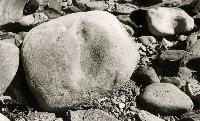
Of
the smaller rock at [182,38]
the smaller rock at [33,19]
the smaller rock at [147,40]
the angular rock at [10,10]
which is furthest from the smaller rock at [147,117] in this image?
the angular rock at [10,10]

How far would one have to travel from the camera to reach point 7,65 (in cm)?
226

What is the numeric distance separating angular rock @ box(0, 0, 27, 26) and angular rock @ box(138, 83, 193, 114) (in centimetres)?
93

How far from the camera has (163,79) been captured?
2.46 m

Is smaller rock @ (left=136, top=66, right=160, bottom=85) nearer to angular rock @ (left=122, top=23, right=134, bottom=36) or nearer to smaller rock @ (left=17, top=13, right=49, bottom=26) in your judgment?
angular rock @ (left=122, top=23, right=134, bottom=36)

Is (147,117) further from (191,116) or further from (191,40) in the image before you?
(191,40)

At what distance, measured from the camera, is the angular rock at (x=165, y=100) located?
7.50 ft

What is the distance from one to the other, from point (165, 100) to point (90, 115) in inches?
16.9

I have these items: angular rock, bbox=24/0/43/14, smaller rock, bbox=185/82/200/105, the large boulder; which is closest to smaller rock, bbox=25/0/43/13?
angular rock, bbox=24/0/43/14

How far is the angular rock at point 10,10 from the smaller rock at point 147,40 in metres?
0.79

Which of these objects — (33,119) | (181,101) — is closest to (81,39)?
(33,119)

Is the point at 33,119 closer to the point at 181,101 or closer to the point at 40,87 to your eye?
the point at 40,87

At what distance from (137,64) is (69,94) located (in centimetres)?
54

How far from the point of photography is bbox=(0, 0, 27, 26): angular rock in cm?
254

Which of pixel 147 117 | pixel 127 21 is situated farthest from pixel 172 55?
pixel 147 117
